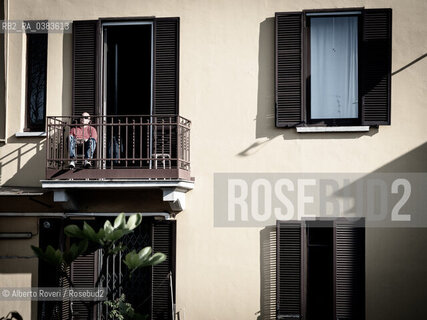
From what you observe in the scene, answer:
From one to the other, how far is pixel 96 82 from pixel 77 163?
4.51 ft

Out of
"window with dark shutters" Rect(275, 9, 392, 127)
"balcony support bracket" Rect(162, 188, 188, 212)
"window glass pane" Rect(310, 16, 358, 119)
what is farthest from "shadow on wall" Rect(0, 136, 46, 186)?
"window glass pane" Rect(310, 16, 358, 119)

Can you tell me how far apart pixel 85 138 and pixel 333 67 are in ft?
13.6

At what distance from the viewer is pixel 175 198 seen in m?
9.94

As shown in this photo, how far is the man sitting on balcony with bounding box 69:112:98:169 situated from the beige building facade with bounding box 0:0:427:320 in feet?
1.19

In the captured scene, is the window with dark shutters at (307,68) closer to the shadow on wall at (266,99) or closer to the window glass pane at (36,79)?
the shadow on wall at (266,99)

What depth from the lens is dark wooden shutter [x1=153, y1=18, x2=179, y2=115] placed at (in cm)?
1056

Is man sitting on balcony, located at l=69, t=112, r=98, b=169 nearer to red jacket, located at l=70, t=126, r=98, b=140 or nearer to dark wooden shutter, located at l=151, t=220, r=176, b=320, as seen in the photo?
red jacket, located at l=70, t=126, r=98, b=140

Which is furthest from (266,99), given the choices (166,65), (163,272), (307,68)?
(163,272)

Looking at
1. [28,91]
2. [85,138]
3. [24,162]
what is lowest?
[24,162]

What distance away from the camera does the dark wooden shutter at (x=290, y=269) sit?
396 inches

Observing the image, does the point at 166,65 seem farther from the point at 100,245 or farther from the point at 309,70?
the point at 100,245

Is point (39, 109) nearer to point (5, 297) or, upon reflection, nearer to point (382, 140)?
point (5, 297)

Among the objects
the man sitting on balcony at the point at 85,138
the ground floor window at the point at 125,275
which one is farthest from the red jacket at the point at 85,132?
the ground floor window at the point at 125,275

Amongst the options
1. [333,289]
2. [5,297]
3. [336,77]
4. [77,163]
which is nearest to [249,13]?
[336,77]
